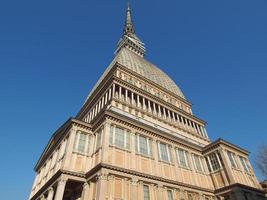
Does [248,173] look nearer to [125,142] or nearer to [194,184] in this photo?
[194,184]

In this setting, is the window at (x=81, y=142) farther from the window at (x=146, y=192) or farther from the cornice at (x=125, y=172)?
the window at (x=146, y=192)

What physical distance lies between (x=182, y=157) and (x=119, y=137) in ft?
38.7

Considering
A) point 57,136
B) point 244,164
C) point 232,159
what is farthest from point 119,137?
point 244,164

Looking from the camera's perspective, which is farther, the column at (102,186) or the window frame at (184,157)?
the window frame at (184,157)

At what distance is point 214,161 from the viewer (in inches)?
1303

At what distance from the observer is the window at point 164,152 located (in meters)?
27.8

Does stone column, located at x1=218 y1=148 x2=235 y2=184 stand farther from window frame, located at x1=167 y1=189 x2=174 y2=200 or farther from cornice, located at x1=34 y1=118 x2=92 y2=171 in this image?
cornice, located at x1=34 y1=118 x2=92 y2=171

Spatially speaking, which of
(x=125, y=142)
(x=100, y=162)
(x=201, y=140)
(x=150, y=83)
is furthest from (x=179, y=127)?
(x=100, y=162)

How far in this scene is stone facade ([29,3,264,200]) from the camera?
21.8 m

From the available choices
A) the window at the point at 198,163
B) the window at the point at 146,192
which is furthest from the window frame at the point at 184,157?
the window at the point at 146,192

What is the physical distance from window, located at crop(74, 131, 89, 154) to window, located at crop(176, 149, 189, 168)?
14004mm

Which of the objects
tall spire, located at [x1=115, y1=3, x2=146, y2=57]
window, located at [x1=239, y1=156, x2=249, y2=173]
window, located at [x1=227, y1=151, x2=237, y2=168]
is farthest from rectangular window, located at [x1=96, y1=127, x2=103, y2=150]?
tall spire, located at [x1=115, y1=3, x2=146, y2=57]

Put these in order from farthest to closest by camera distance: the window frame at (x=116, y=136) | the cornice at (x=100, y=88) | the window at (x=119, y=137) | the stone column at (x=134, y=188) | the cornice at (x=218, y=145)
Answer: the cornice at (x=100, y=88), the cornice at (x=218, y=145), the window at (x=119, y=137), the window frame at (x=116, y=136), the stone column at (x=134, y=188)

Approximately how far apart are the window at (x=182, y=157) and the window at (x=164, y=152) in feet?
6.56
